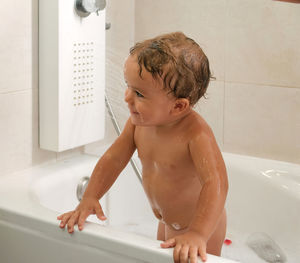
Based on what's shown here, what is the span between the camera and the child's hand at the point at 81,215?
1175 millimetres

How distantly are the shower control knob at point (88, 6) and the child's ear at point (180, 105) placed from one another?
55 cm

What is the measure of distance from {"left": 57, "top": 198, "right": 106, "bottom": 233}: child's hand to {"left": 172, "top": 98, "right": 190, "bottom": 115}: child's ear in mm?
251

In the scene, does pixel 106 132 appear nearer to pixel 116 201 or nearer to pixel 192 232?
pixel 116 201

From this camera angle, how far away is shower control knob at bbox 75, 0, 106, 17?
1.57 meters

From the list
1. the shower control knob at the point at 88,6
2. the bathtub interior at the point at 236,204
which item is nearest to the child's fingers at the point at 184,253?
the bathtub interior at the point at 236,204

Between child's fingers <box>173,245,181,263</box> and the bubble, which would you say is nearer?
child's fingers <box>173,245,181,263</box>

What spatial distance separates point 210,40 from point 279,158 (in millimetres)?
407

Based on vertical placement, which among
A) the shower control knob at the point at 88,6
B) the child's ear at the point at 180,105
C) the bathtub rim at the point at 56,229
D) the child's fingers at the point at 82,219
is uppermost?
the shower control knob at the point at 88,6

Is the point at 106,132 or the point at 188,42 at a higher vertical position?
the point at 188,42

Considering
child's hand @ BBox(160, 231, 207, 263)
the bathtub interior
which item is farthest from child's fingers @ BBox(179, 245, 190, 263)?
the bathtub interior

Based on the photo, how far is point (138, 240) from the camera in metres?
1.11

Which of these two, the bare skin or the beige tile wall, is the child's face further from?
the beige tile wall

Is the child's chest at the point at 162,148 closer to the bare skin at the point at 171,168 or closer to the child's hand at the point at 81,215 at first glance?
the bare skin at the point at 171,168

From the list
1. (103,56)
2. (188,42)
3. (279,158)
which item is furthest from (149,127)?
(279,158)
